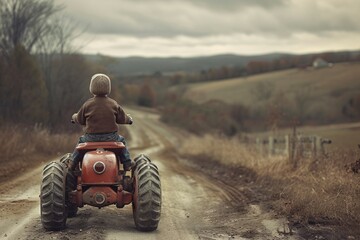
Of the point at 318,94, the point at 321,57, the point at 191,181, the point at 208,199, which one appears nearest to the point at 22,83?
the point at 191,181

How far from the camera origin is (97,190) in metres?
7.73

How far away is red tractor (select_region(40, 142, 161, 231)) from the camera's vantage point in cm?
752

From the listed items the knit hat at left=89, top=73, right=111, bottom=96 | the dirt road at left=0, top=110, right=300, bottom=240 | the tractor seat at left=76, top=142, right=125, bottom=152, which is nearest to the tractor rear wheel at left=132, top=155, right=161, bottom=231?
the dirt road at left=0, top=110, right=300, bottom=240

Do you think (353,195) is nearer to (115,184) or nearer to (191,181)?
(115,184)

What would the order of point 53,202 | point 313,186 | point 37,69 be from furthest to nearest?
point 37,69 → point 313,186 → point 53,202

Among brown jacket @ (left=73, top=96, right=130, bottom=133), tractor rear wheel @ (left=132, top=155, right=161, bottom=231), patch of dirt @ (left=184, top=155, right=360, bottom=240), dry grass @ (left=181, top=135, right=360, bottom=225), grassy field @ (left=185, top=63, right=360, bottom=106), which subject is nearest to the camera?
tractor rear wheel @ (left=132, top=155, right=161, bottom=231)

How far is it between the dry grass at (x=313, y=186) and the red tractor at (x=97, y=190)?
2.44m

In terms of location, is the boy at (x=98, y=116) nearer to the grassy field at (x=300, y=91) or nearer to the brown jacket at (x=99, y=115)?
the brown jacket at (x=99, y=115)

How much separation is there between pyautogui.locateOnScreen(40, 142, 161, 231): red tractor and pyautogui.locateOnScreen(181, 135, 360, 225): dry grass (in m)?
2.44

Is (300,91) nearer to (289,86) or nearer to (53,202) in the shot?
(289,86)

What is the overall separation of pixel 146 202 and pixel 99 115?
1.40m

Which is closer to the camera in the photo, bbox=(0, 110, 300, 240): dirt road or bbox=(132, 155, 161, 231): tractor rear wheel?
bbox=(0, 110, 300, 240): dirt road

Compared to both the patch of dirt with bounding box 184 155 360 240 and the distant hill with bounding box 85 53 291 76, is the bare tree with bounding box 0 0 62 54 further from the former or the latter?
the distant hill with bounding box 85 53 291 76

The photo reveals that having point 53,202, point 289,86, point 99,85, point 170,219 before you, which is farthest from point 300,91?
point 53,202
